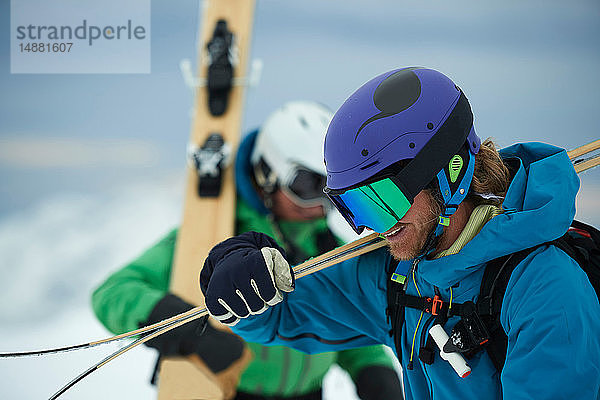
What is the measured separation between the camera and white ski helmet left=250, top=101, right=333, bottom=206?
1760 millimetres

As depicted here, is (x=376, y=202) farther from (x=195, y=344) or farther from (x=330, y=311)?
(x=195, y=344)

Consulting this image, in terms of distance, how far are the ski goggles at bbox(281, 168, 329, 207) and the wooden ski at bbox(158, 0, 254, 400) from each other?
0.28m

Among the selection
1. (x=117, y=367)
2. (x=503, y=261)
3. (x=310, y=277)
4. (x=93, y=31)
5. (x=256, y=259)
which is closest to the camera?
(x=503, y=261)

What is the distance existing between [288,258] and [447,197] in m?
0.89

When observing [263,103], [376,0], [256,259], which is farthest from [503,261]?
[376,0]

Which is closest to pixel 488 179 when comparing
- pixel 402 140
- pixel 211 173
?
pixel 402 140

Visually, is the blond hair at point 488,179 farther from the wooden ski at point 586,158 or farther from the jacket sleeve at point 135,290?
the jacket sleeve at point 135,290

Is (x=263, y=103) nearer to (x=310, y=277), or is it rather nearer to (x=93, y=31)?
(x=93, y=31)

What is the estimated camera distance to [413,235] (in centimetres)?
100

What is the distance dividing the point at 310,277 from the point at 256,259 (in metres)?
0.22

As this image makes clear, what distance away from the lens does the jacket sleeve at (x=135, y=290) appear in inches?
65.3

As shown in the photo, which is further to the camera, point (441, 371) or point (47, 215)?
point (47, 215)

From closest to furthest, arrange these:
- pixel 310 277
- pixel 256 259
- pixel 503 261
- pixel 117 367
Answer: pixel 503 261
pixel 256 259
pixel 310 277
pixel 117 367

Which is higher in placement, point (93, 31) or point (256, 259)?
point (93, 31)
